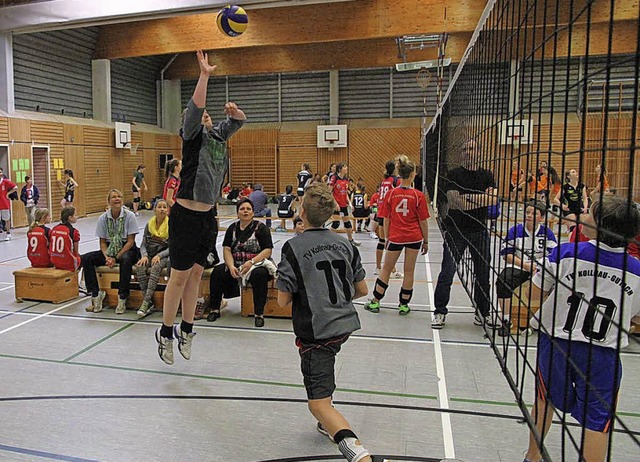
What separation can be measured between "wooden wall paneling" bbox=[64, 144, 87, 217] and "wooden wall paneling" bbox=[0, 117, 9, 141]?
2.16 m

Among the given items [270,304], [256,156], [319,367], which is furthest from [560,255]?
[256,156]

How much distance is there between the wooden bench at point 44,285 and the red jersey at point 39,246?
102mm

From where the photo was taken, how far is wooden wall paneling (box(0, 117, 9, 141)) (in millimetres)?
12781

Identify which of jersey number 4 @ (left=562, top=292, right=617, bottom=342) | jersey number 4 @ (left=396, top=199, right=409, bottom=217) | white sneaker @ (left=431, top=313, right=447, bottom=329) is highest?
jersey number 4 @ (left=396, top=199, right=409, bottom=217)

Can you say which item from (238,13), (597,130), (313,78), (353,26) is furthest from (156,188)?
(238,13)

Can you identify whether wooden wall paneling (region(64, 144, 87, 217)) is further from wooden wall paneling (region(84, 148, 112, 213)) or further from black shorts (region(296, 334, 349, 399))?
black shorts (region(296, 334, 349, 399))

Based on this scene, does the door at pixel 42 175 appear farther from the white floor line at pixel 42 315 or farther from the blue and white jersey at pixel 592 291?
the blue and white jersey at pixel 592 291

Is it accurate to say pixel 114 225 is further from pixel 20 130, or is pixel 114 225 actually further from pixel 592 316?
pixel 20 130

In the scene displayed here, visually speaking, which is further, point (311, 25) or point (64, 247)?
point (311, 25)

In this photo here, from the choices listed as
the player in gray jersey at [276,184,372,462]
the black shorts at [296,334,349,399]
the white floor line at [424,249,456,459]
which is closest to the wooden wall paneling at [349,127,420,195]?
the white floor line at [424,249,456,459]

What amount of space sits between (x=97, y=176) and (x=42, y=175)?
233 cm

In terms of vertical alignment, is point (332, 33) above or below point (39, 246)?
above

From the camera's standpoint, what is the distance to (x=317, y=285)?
8.76ft

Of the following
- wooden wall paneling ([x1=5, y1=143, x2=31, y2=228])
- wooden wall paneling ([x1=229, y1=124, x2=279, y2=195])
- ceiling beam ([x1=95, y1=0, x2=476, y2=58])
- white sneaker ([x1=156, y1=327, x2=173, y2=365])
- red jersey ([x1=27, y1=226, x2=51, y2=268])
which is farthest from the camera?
wooden wall paneling ([x1=229, y1=124, x2=279, y2=195])
